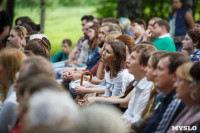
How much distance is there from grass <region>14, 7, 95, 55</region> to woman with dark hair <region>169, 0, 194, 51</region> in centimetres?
640

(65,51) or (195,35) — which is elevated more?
(195,35)

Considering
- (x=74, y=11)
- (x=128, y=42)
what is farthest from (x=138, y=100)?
(x=74, y=11)

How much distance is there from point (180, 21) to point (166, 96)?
19.2ft

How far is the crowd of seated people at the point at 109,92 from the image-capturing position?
6.79 ft

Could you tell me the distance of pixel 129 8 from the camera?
10.7 metres

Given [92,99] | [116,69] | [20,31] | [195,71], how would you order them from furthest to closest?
[20,31], [116,69], [92,99], [195,71]

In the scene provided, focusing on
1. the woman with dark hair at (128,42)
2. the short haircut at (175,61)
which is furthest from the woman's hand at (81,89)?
the short haircut at (175,61)

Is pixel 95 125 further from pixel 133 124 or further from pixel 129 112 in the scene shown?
pixel 129 112

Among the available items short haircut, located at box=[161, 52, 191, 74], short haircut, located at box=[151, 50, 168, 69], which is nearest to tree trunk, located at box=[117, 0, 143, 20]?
short haircut, located at box=[151, 50, 168, 69]

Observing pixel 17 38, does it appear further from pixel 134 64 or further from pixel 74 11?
pixel 74 11

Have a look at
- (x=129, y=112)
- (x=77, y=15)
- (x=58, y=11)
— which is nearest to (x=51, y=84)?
(x=129, y=112)

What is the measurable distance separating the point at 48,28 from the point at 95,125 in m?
15.8

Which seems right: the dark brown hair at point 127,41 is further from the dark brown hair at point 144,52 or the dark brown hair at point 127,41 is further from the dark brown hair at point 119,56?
the dark brown hair at point 144,52

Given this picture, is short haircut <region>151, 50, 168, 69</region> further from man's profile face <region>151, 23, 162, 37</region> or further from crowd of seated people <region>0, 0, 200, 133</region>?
man's profile face <region>151, 23, 162, 37</region>
